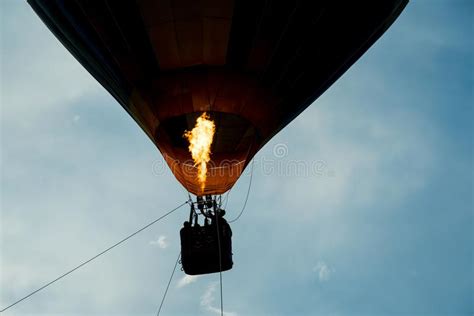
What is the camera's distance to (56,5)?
20.9ft

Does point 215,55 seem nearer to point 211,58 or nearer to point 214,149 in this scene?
point 211,58

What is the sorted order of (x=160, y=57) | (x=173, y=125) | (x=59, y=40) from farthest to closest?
(x=59, y=40) → (x=173, y=125) → (x=160, y=57)

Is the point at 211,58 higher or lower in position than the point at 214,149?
higher

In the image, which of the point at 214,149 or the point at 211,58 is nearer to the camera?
the point at 211,58

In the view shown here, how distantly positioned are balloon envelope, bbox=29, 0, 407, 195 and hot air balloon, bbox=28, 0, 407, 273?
0.01 m

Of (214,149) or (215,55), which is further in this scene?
(214,149)

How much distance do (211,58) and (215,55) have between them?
0.07m

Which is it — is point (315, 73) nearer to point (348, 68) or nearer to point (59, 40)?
point (348, 68)

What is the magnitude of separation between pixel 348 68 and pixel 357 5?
4.94ft

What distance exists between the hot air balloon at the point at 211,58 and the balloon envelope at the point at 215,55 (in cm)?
1

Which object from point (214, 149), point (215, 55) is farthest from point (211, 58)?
point (214, 149)

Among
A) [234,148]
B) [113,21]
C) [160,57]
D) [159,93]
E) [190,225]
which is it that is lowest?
[190,225]

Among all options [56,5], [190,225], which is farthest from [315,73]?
[56,5]

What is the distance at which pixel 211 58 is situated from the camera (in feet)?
20.4
